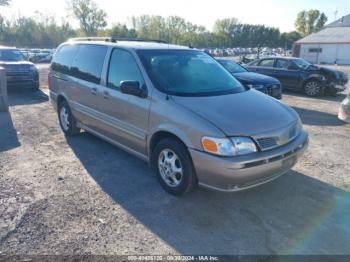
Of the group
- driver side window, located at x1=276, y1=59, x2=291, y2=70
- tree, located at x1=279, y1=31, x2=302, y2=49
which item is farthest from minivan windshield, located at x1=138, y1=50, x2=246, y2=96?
tree, located at x1=279, y1=31, x2=302, y2=49

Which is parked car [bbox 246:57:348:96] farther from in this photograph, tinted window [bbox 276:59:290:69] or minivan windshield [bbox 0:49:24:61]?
minivan windshield [bbox 0:49:24:61]

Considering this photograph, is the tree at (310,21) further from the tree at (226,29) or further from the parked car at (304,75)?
the parked car at (304,75)

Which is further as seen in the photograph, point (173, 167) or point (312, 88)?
point (312, 88)

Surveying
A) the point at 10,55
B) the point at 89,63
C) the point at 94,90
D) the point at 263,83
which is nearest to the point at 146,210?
the point at 94,90

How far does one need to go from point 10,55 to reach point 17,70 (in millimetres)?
1399

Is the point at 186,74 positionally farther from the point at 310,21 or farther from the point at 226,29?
the point at 226,29

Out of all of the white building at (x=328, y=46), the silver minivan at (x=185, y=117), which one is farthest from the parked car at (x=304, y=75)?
the white building at (x=328, y=46)

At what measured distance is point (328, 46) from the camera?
4531 cm

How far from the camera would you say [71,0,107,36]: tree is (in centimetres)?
7769

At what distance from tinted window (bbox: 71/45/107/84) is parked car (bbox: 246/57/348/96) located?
915 centimetres

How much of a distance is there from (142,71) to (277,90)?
6287mm

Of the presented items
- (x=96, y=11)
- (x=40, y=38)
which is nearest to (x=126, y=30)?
(x=96, y=11)

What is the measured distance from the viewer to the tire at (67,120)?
608cm

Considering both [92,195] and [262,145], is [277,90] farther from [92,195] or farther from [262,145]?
[92,195]
